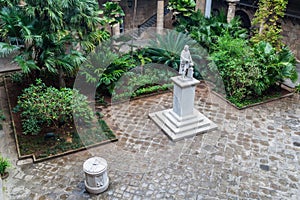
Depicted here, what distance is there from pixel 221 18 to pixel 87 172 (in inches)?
380

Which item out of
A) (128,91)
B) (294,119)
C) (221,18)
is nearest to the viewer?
(294,119)

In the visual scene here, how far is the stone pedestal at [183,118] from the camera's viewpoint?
282 inches

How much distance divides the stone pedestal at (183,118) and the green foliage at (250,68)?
6.49 ft

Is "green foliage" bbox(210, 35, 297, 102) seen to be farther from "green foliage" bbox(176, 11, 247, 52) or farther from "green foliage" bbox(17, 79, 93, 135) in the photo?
"green foliage" bbox(17, 79, 93, 135)

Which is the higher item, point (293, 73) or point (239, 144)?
point (293, 73)

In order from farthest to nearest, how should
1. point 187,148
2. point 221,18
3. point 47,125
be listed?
point 221,18, point 47,125, point 187,148

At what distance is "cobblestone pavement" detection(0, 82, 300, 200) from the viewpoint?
18.4ft

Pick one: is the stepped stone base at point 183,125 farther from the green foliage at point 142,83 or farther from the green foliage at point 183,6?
the green foliage at point 183,6

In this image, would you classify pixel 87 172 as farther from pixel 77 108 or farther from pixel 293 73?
pixel 293 73

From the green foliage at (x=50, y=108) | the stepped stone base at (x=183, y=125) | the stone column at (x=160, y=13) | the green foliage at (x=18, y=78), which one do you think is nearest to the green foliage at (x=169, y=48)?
the stepped stone base at (x=183, y=125)

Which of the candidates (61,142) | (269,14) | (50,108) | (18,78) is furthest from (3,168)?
(269,14)

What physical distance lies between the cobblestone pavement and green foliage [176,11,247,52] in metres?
3.75

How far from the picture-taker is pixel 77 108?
7121 mm

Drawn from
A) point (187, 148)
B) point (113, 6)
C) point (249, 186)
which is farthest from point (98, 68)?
point (249, 186)
